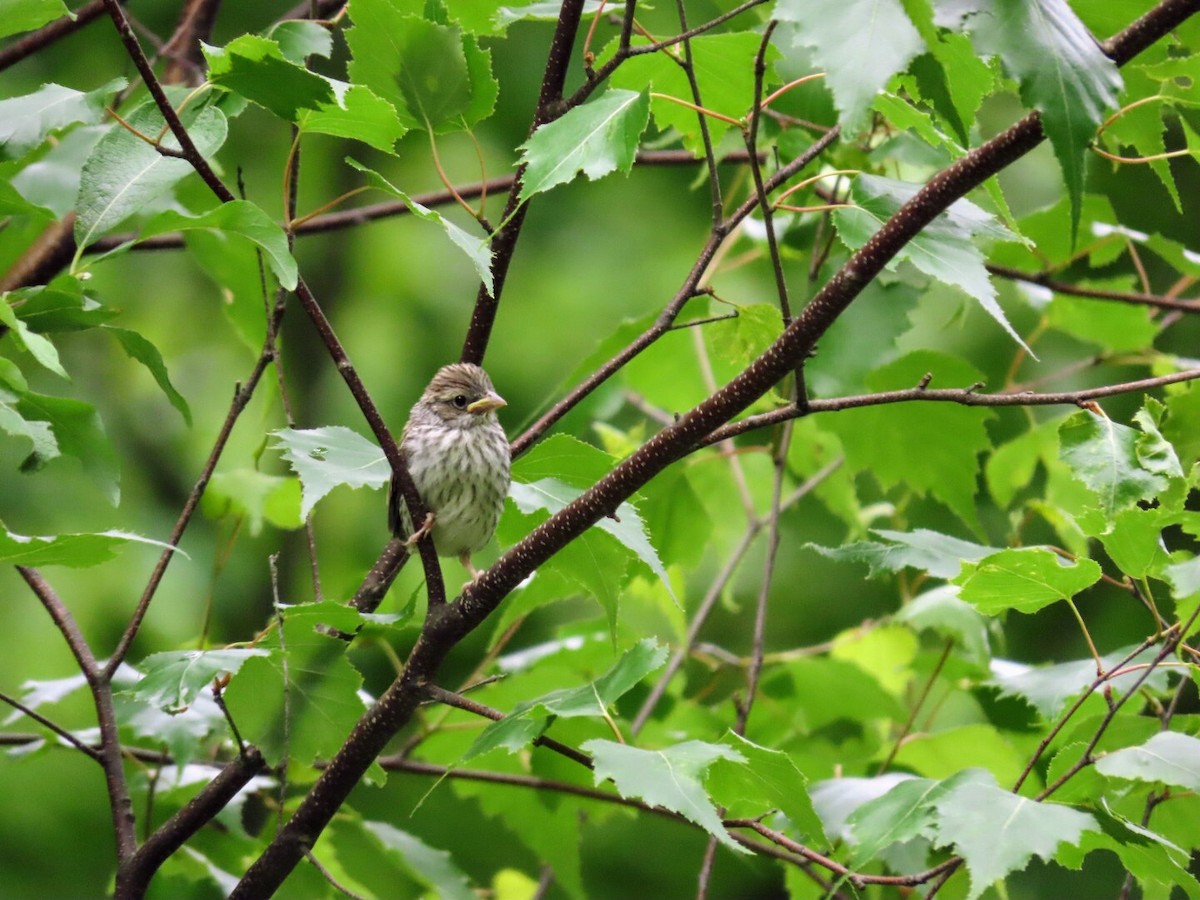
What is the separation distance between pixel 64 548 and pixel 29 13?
866mm

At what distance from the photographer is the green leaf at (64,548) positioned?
1.83m

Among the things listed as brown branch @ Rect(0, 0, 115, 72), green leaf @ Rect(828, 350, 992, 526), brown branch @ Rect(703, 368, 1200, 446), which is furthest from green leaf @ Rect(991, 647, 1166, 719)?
brown branch @ Rect(0, 0, 115, 72)

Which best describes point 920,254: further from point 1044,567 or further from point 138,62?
point 138,62

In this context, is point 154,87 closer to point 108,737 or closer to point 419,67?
point 419,67

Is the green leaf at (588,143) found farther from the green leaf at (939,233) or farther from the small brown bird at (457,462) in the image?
the small brown bird at (457,462)

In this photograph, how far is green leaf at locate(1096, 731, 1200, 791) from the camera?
1.94 m

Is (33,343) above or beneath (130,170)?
beneath

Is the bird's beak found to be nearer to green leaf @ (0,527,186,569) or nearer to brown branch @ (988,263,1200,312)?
brown branch @ (988,263,1200,312)

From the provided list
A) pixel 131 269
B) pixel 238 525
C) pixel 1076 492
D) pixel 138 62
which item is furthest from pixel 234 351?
pixel 138 62

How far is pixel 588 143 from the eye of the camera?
2.09m

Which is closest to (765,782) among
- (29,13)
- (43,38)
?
(29,13)

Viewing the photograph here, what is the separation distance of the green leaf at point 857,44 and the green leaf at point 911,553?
3.86 feet

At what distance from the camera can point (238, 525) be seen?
3.09 meters

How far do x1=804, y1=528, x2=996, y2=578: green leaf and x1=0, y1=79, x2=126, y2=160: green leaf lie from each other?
4.98ft
